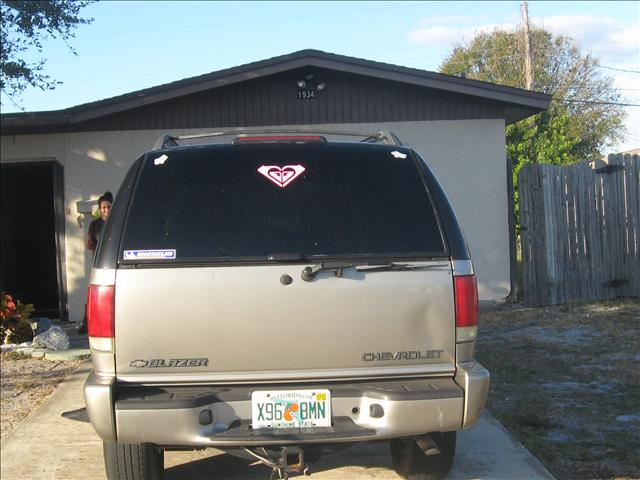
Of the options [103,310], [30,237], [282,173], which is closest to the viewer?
[103,310]

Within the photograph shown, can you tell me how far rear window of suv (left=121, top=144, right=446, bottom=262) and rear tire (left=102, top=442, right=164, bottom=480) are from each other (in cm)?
114

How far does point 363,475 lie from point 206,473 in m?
0.99

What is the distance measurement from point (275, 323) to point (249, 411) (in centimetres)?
43

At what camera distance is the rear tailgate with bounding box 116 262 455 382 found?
12.2 ft

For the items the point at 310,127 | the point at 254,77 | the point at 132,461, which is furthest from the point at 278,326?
the point at 310,127

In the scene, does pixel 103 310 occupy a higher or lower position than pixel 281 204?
lower

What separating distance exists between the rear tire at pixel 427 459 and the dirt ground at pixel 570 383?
90 cm

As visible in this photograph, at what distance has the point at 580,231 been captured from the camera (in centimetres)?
1152

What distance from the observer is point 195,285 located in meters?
3.73

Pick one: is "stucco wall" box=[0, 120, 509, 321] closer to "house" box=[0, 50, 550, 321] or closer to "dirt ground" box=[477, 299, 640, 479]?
"house" box=[0, 50, 550, 321]

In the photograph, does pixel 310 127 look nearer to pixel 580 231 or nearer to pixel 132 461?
pixel 580 231

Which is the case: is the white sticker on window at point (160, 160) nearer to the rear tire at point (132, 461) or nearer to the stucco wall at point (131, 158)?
the rear tire at point (132, 461)

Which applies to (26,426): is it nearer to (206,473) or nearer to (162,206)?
(206,473)

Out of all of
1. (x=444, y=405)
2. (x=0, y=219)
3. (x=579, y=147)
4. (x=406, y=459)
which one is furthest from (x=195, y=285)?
(x=579, y=147)
